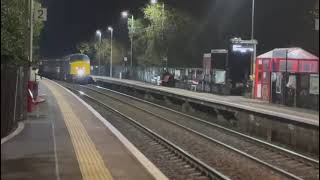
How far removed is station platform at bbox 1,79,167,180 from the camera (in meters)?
12.4

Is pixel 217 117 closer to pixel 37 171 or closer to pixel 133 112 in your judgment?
pixel 133 112

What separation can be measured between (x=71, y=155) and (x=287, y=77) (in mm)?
22538

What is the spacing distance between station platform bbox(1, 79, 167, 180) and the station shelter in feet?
45.8

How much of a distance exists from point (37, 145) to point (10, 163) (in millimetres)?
3440

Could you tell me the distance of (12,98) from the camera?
63.4ft

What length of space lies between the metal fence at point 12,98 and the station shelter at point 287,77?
14.8 m

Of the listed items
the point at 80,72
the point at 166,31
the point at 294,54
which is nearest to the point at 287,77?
the point at 294,54

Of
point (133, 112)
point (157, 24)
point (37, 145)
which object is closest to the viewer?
point (37, 145)

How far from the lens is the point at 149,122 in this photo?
29.7 metres

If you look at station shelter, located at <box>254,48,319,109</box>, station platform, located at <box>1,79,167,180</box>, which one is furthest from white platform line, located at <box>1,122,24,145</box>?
station shelter, located at <box>254,48,319,109</box>

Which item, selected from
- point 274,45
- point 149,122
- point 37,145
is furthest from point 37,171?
point 274,45

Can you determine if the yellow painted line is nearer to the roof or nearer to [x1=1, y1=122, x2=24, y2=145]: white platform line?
[x1=1, y1=122, x2=24, y2=145]: white platform line

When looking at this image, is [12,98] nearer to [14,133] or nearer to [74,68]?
[14,133]

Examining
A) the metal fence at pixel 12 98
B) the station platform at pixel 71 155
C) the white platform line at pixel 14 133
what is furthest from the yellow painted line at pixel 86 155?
the metal fence at pixel 12 98
